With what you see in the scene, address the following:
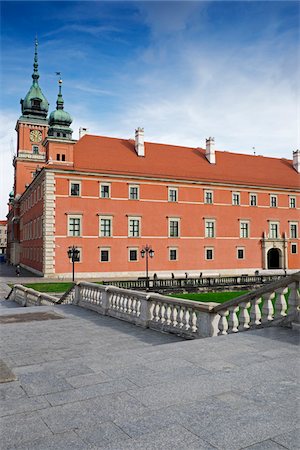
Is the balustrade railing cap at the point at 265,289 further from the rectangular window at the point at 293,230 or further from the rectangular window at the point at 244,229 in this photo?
the rectangular window at the point at 293,230

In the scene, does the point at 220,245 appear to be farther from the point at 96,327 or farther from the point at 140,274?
the point at 96,327

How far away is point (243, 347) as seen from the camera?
240 inches

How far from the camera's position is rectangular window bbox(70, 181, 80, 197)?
36.5 m

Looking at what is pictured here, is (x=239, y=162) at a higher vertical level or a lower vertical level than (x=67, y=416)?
higher

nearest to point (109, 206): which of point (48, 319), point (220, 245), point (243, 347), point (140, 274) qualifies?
point (140, 274)

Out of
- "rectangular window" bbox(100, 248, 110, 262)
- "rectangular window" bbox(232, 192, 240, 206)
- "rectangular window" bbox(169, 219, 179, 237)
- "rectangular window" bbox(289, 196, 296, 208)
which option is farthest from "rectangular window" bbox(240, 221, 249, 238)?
"rectangular window" bbox(100, 248, 110, 262)

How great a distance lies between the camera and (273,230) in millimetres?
45250

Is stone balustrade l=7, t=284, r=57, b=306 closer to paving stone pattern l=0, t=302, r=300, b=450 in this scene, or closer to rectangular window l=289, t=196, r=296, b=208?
paving stone pattern l=0, t=302, r=300, b=450

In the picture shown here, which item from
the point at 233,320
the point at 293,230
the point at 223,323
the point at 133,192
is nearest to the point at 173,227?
the point at 133,192

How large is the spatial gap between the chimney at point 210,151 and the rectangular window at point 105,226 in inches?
590

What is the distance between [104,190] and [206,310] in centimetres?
3051

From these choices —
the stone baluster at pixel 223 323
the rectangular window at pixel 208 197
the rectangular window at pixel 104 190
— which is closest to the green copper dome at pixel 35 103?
the rectangular window at pixel 104 190

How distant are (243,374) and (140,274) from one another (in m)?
33.2

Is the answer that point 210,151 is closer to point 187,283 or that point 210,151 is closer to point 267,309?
point 187,283
